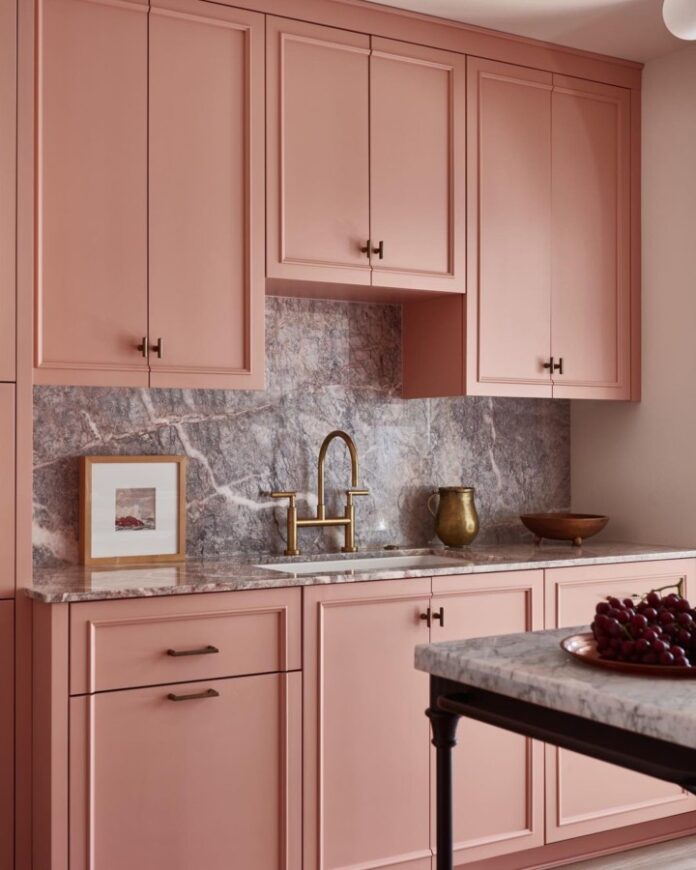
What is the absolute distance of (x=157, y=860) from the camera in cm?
268

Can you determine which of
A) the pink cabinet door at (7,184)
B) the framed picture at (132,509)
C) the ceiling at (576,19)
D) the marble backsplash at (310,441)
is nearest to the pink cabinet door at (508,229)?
the ceiling at (576,19)

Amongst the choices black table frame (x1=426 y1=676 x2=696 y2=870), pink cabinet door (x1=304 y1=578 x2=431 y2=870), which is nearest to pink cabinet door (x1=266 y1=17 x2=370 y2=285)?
pink cabinet door (x1=304 y1=578 x2=431 y2=870)

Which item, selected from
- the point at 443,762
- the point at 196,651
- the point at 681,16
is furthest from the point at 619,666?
the point at 196,651

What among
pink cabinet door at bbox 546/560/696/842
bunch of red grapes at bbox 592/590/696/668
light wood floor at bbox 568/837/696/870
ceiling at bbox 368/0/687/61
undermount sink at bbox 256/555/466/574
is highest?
ceiling at bbox 368/0/687/61

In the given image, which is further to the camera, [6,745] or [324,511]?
[324,511]

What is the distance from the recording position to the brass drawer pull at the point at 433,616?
3.09m

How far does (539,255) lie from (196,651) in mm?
1774

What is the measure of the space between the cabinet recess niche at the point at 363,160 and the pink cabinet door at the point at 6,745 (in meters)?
1.24

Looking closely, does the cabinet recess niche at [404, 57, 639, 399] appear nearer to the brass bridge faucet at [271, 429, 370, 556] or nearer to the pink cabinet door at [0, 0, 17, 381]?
the brass bridge faucet at [271, 429, 370, 556]

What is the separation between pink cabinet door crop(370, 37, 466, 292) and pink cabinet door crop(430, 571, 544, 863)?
95 cm

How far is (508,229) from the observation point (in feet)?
11.8

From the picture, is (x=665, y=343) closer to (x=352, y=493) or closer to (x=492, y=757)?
(x=352, y=493)

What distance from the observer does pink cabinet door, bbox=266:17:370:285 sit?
319 cm

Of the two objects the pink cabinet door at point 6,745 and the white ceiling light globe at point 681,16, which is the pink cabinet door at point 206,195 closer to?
the pink cabinet door at point 6,745
